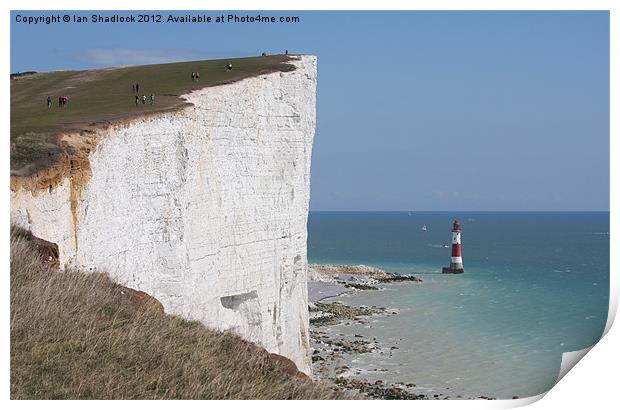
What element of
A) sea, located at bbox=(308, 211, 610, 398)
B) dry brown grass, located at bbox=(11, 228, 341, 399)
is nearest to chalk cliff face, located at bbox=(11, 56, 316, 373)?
dry brown grass, located at bbox=(11, 228, 341, 399)

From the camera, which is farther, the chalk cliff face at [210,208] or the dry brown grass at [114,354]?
the chalk cliff face at [210,208]

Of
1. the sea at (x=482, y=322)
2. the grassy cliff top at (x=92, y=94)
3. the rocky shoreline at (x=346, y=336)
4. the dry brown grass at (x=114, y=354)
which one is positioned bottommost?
the sea at (x=482, y=322)

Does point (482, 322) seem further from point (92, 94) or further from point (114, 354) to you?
point (114, 354)

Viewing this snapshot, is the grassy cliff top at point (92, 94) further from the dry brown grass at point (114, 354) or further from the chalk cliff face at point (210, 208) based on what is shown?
the dry brown grass at point (114, 354)

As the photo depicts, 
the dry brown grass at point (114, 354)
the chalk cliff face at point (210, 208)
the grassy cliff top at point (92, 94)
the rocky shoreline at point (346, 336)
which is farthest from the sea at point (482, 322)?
the grassy cliff top at point (92, 94)

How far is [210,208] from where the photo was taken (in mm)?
15312

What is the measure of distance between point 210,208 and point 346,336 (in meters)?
13.8

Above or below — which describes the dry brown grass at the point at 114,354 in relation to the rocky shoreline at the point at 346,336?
above

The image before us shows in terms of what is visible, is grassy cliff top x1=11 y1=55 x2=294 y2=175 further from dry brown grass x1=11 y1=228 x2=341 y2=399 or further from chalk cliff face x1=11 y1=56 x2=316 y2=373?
dry brown grass x1=11 y1=228 x2=341 y2=399

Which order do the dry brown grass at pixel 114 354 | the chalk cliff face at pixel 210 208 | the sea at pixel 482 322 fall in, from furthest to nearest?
the sea at pixel 482 322 → the chalk cliff face at pixel 210 208 → the dry brown grass at pixel 114 354

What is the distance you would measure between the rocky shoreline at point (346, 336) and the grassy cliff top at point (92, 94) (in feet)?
18.1

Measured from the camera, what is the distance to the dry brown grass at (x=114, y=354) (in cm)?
614

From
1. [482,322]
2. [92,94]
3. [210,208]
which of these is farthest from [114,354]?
[482,322]
